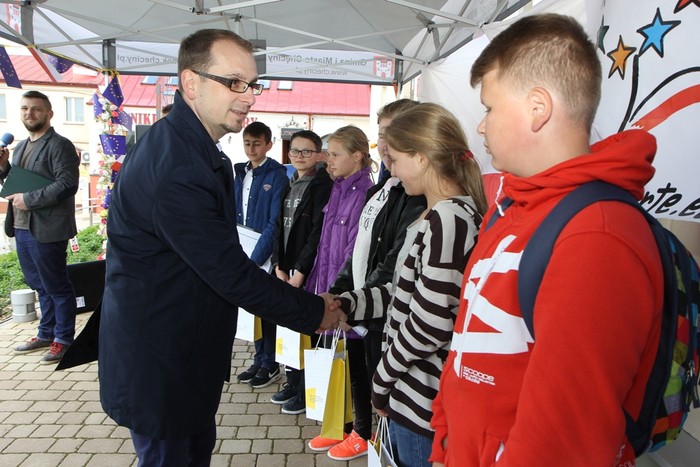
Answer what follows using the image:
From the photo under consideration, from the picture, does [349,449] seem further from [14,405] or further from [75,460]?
[14,405]

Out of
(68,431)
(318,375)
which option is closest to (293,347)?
(318,375)

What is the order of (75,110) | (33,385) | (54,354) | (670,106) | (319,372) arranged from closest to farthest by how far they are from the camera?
(670,106), (319,372), (33,385), (54,354), (75,110)

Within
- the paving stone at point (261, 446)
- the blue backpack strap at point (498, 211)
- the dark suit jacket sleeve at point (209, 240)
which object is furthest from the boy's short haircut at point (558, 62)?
the paving stone at point (261, 446)

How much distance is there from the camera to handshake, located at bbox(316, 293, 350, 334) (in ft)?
6.95

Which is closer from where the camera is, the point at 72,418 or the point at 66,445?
the point at 66,445

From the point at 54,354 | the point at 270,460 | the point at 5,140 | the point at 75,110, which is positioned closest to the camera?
the point at 270,460

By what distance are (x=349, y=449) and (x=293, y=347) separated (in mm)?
789

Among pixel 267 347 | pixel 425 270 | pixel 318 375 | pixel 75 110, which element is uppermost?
pixel 75 110

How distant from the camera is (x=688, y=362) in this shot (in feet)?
2.97

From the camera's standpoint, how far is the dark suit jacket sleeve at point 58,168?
4.56 metres

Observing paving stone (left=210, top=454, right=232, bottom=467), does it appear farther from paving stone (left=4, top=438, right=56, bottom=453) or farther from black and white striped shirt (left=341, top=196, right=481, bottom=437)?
black and white striped shirt (left=341, top=196, right=481, bottom=437)

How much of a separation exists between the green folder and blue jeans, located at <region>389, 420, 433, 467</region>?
434cm

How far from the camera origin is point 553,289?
0.82 metres

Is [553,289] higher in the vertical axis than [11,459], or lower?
higher
